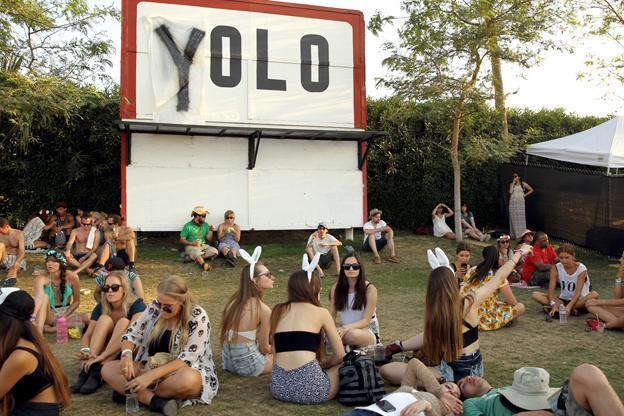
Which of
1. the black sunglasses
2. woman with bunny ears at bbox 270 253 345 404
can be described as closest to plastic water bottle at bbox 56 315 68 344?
the black sunglasses

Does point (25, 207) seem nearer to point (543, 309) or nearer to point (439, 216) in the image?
point (439, 216)

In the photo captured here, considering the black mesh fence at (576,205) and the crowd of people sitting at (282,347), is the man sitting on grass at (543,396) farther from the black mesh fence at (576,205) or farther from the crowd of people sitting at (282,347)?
the black mesh fence at (576,205)

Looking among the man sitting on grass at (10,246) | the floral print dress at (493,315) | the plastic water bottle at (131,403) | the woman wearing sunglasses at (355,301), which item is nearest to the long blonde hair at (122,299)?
the plastic water bottle at (131,403)

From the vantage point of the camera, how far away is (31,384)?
369 cm

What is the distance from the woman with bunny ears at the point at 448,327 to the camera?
4777 mm

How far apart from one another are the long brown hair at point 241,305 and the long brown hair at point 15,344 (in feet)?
6.02

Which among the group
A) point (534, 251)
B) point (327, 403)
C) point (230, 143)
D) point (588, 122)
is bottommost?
point (327, 403)

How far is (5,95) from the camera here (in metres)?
9.06

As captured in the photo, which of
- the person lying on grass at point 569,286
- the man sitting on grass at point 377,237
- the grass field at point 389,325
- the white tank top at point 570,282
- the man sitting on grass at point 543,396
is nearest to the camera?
the man sitting on grass at point 543,396

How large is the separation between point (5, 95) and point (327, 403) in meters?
7.02

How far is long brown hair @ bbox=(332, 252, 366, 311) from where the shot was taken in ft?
20.4

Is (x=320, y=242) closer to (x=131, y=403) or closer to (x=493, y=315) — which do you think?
(x=493, y=315)

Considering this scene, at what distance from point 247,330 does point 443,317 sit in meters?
1.83

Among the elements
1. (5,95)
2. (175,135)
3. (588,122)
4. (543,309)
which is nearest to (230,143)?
(175,135)
